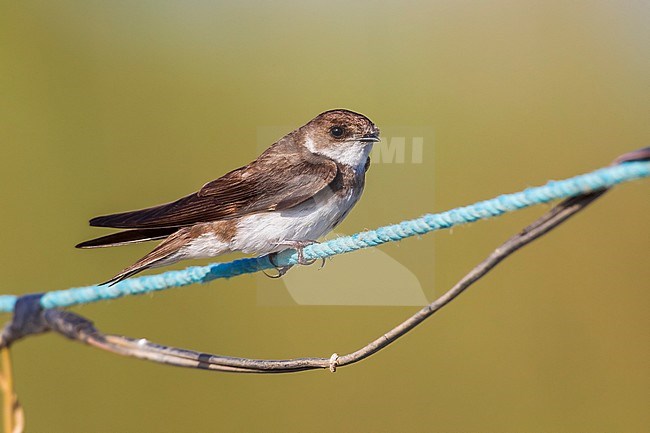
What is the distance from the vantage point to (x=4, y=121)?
325 centimetres

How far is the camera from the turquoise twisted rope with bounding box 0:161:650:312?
81 centimetres

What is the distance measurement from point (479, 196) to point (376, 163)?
0.83 metres

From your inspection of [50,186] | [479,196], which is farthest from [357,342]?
[50,186]

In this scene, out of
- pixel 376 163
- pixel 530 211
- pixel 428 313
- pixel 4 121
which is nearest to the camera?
pixel 428 313

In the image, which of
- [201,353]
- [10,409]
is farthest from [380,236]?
[10,409]

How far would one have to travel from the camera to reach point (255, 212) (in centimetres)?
165

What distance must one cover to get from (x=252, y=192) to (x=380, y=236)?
23.4 inches

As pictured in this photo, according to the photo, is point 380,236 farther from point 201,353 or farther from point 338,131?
point 338,131

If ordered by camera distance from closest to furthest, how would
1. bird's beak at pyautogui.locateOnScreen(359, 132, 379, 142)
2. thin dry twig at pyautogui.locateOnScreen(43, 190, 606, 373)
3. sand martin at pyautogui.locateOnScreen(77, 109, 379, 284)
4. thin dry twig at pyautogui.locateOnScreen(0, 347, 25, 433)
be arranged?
thin dry twig at pyautogui.locateOnScreen(43, 190, 606, 373)
thin dry twig at pyautogui.locateOnScreen(0, 347, 25, 433)
sand martin at pyautogui.locateOnScreen(77, 109, 379, 284)
bird's beak at pyautogui.locateOnScreen(359, 132, 379, 142)

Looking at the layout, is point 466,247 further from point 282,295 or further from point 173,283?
point 173,283

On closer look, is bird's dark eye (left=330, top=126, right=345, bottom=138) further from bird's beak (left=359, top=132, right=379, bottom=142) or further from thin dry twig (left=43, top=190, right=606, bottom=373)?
thin dry twig (left=43, top=190, right=606, bottom=373)

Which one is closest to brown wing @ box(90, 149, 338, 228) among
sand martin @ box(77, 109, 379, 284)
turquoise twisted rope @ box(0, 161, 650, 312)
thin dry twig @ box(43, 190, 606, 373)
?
sand martin @ box(77, 109, 379, 284)

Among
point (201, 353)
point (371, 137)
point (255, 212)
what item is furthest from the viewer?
point (371, 137)

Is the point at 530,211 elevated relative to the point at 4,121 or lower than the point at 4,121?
lower
